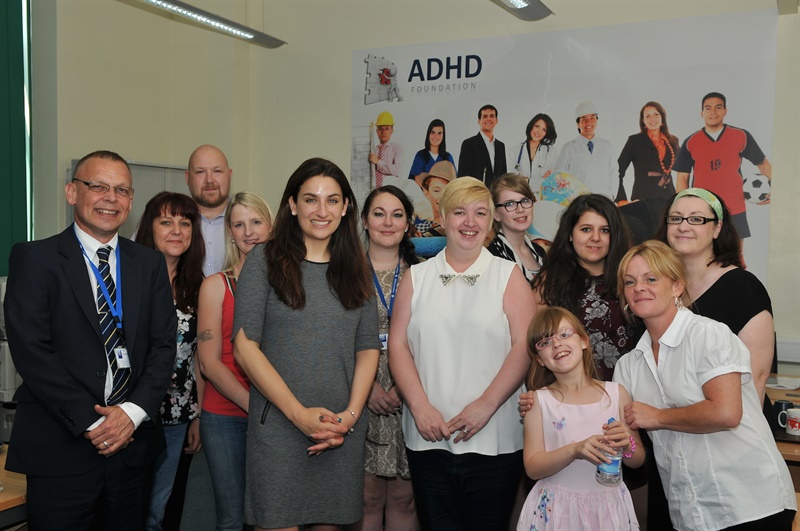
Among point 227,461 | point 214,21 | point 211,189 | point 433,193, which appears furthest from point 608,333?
point 214,21

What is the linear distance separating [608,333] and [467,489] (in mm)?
787

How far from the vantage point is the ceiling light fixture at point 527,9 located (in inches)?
186

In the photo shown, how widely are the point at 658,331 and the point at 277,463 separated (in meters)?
1.31

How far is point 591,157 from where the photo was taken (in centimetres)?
529

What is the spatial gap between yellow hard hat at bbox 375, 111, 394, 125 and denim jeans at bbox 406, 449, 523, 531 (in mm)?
3982

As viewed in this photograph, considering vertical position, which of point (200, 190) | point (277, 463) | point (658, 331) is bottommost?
point (277, 463)

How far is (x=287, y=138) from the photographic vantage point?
666cm

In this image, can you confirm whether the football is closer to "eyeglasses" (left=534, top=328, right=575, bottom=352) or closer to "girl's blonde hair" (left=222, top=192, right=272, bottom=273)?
"eyeglasses" (left=534, top=328, right=575, bottom=352)

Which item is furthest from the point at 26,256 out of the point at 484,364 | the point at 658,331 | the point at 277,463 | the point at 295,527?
the point at 658,331

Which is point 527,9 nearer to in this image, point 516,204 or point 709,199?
point 516,204

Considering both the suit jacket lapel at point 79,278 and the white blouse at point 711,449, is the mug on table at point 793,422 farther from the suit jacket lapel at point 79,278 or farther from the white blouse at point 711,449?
the suit jacket lapel at point 79,278

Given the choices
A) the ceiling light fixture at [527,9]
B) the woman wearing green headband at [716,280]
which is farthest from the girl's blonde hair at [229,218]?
the ceiling light fixture at [527,9]

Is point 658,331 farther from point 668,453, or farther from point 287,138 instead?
point 287,138

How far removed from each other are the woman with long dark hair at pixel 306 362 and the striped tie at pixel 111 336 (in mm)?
410
